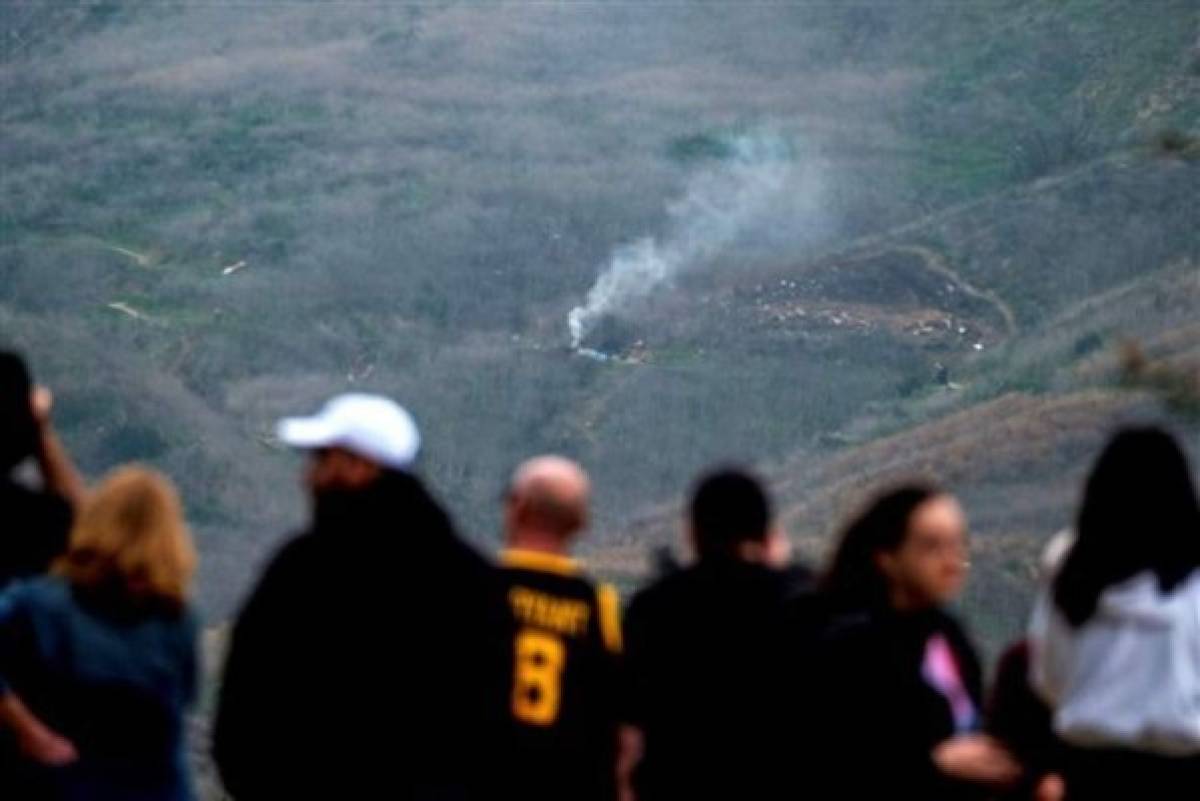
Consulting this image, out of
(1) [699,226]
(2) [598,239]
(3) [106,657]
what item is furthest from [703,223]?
(3) [106,657]

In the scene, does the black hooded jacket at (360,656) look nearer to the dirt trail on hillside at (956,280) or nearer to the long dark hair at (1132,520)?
the long dark hair at (1132,520)

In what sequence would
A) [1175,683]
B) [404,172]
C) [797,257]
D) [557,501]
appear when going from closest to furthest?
[1175,683], [557,501], [797,257], [404,172]

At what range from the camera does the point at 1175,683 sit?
6160 mm

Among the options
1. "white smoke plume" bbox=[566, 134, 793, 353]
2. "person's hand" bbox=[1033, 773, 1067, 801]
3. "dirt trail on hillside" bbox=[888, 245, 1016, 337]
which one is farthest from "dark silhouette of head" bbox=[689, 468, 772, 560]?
"white smoke plume" bbox=[566, 134, 793, 353]

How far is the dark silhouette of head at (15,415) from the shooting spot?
6648 millimetres

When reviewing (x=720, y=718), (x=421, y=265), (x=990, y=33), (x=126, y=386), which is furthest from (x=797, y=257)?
(x=720, y=718)

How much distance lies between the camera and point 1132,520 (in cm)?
617

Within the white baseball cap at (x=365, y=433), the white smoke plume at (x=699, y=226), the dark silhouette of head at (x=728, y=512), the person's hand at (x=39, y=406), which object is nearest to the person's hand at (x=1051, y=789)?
the dark silhouette of head at (x=728, y=512)

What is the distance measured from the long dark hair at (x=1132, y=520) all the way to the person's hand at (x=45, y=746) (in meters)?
2.35

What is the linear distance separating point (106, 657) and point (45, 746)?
0.25m

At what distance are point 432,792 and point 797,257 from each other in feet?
232

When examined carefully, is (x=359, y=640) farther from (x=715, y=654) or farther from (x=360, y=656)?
(x=715, y=654)

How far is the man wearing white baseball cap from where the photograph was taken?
621 centimetres

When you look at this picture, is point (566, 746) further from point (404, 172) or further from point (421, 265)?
point (404, 172)
